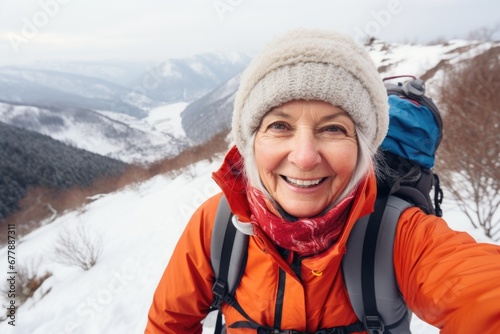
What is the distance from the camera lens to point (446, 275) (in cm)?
90

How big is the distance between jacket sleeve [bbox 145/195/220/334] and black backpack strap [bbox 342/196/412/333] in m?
0.67

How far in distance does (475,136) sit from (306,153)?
10.5 feet

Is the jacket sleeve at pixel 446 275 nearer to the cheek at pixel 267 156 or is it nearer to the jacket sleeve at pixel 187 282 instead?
the cheek at pixel 267 156

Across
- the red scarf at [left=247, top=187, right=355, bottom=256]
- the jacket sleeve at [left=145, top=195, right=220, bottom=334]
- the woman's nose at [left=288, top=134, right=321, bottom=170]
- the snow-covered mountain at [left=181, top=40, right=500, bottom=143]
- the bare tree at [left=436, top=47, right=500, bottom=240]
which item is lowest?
the snow-covered mountain at [left=181, top=40, right=500, bottom=143]

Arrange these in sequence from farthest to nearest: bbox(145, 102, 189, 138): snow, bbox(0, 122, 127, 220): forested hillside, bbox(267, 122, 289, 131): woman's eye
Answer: bbox(145, 102, 189, 138): snow, bbox(0, 122, 127, 220): forested hillside, bbox(267, 122, 289, 131): woman's eye

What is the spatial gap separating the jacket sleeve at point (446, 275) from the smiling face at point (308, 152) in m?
0.34

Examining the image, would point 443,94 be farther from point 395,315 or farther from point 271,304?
point 271,304

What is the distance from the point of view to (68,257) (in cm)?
746

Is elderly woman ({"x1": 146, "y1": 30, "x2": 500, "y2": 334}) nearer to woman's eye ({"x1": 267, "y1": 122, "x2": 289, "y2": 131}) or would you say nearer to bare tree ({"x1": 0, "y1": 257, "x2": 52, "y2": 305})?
woman's eye ({"x1": 267, "y1": 122, "x2": 289, "y2": 131})

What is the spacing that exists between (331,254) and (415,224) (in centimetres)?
39

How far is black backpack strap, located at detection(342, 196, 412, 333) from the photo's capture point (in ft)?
3.63

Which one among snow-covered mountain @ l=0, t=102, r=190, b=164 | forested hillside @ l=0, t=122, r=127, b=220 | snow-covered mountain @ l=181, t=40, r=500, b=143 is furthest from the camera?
snow-covered mountain @ l=0, t=102, r=190, b=164

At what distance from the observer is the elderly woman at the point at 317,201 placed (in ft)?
3.14

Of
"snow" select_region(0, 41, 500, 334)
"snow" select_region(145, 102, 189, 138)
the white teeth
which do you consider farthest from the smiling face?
"snow" select_region(145, 102, 189, 138)
